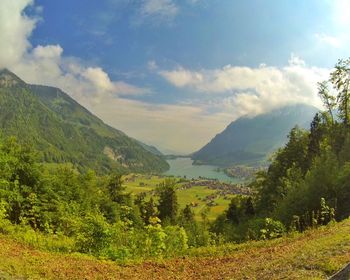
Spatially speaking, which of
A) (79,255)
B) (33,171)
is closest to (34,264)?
(79,255)

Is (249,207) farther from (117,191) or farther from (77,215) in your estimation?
(77,215)

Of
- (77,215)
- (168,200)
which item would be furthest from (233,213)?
(77,215)

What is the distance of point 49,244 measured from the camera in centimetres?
1712

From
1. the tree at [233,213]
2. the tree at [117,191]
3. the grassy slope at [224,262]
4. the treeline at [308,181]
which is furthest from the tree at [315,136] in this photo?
the grassy slope at [224,262]

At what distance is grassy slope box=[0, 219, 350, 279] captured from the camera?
11.9 meters

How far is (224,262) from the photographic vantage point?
50.4 feet

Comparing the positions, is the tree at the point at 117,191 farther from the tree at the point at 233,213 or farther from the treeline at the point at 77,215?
the tree at the point at 233,213

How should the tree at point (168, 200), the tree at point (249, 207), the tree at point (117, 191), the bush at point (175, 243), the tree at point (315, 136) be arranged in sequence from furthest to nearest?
the tree at point (168, 200), the tree at point (117, 191), the tree at point (249, 207), the tree at point (315, 136), the bush at point (175, 243)

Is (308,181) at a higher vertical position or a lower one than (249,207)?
higher

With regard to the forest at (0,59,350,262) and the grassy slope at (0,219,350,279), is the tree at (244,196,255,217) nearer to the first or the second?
the forest at (0,59,350,262)

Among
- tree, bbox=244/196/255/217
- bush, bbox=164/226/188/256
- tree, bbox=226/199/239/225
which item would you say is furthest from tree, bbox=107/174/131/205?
bush, bbox=164/226/188/256

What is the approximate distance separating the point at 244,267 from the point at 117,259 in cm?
513

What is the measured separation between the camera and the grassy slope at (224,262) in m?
11.9

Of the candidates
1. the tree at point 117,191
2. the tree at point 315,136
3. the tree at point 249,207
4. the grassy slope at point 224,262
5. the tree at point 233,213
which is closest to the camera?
the grassy slope at point 224,262
